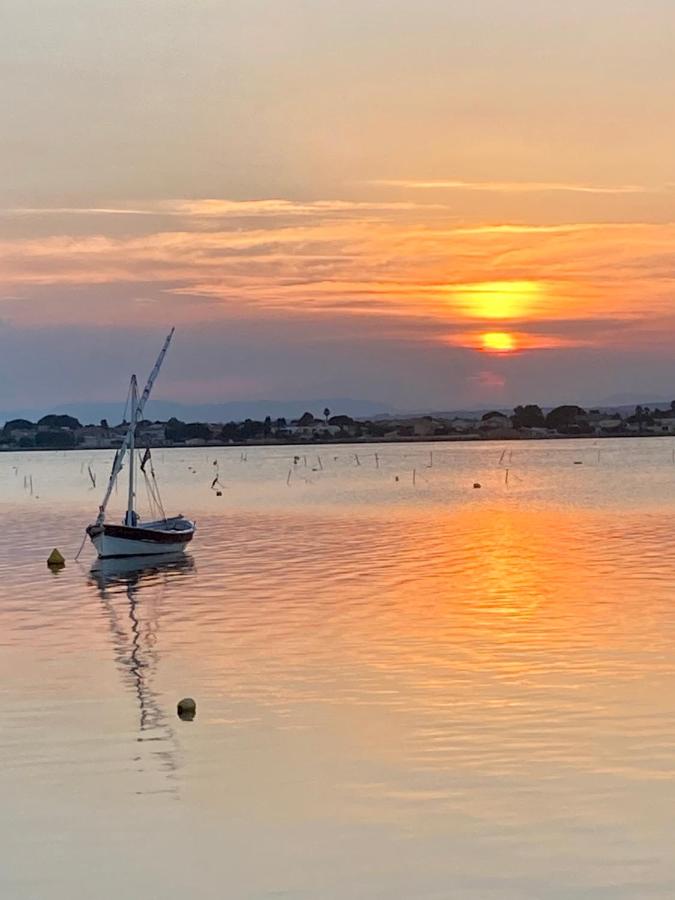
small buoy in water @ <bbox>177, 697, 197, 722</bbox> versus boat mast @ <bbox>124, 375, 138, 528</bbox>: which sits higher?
boat mast @ <bbox>124, 375, 138, 528</bbox>

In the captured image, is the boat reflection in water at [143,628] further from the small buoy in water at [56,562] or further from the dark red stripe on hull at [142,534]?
the small buoy in water at [56,562]

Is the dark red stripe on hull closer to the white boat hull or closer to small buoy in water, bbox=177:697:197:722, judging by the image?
the white boat hull

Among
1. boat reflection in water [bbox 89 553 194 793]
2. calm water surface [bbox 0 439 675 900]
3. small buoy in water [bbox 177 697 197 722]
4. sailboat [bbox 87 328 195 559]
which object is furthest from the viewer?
sailboat [bbox 87 328 195 559]

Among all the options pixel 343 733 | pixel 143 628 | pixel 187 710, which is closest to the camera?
pixel 343 733

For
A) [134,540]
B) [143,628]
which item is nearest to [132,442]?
[134,540]

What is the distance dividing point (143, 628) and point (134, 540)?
1806cm

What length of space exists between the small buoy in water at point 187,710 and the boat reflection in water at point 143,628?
25 centimetres

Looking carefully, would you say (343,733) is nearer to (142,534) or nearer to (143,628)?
(143,628)

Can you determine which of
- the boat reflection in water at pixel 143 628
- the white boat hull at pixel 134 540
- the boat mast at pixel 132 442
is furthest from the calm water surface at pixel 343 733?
the boat mast at pixel 132 442

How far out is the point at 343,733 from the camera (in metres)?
21.2

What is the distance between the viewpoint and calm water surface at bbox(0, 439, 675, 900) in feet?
49.9

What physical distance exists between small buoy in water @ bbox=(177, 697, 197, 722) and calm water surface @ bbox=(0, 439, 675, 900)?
0.15 meters

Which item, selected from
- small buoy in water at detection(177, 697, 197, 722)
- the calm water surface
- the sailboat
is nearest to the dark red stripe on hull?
the sailboat

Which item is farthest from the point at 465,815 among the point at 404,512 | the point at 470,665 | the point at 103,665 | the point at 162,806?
the point at 404,512
